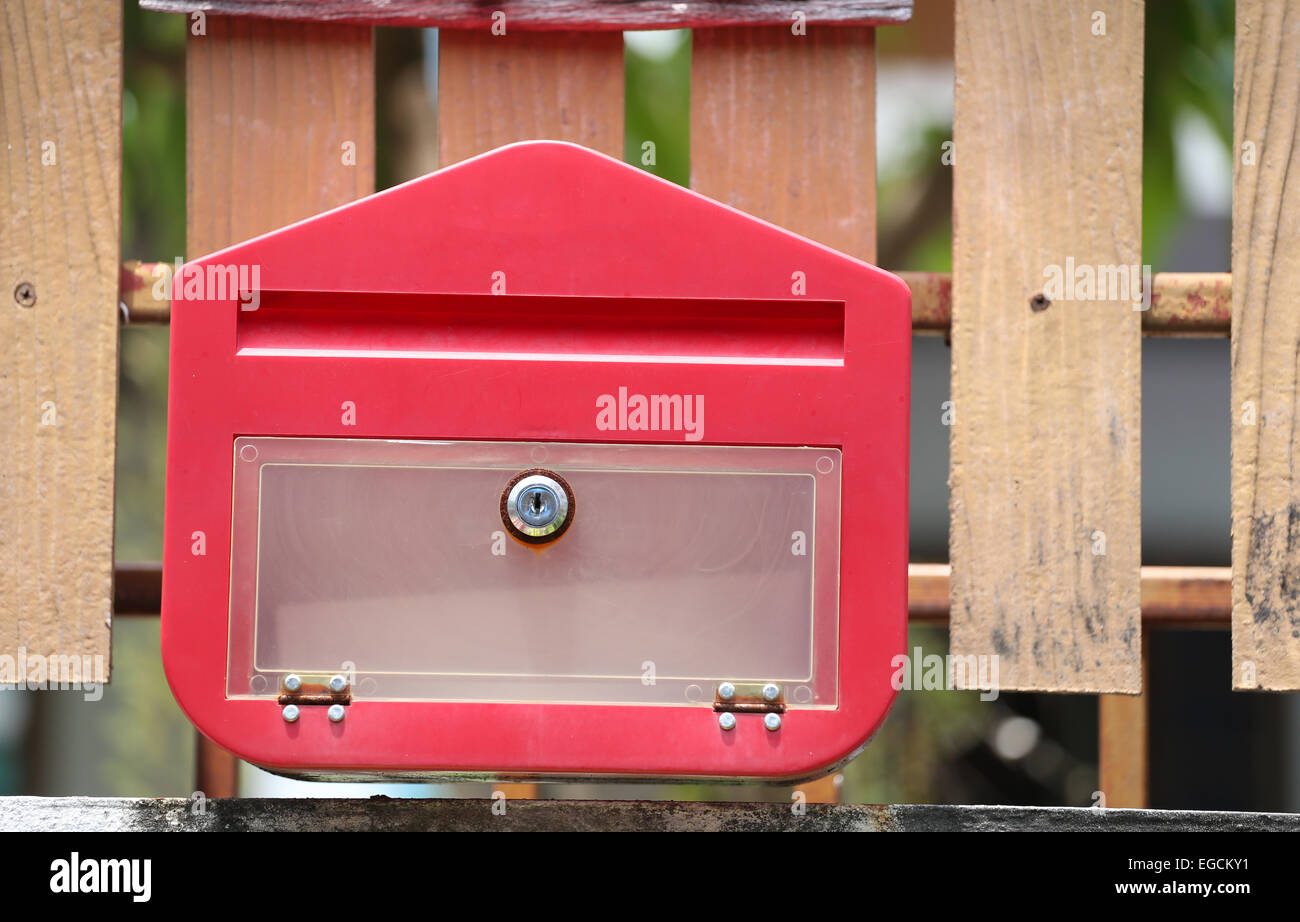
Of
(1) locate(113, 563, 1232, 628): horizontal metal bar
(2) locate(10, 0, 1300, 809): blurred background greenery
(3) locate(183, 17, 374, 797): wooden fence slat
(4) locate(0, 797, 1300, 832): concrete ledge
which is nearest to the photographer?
(4) locate(0, 797, 1300, 832): concrete ledge

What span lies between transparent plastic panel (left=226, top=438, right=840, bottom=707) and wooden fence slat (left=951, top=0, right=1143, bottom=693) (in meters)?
0.24

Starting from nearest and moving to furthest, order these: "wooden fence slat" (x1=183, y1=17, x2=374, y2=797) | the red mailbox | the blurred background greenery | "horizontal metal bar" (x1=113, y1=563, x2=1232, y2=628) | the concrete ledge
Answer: the red mailbox → the concrete ledge → "wooden fence slat" (x1=183, y1=17, x2=374, y2=797) → "horizontal metal bar" (x1=113, y1=563, x2=1232, y2=628) → the blurred background greenery

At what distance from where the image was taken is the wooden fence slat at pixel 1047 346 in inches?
38.5

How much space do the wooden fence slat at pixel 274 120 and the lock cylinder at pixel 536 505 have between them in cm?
36

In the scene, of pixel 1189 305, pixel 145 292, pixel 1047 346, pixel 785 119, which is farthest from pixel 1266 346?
pixel 145 292

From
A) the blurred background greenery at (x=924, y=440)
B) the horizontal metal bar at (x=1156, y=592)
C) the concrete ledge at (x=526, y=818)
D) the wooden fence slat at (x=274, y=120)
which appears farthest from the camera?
the blurred background greenery at (x=924, y=440)

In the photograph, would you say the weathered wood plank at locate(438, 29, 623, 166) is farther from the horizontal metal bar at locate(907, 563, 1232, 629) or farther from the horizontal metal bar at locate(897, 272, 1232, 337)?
the horizontal metal bar at locate(907, 563, 1232, 629)

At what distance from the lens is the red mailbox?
2.60 ft

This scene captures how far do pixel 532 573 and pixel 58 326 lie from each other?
1.64ft

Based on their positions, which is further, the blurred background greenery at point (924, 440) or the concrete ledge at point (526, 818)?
the blurred background greenery at point (924, 440)

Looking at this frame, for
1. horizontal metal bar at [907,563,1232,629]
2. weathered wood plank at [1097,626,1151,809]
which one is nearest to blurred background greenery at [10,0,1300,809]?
weathered wood plank at [1097,626,1151,809]

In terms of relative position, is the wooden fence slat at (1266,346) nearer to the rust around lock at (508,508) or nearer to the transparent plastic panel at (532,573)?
the transparent plastic panel at (532,573)

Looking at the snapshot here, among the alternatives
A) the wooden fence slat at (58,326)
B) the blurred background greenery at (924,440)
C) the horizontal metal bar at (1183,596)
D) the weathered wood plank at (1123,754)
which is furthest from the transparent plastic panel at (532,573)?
the blurred background greenery at (924,440)

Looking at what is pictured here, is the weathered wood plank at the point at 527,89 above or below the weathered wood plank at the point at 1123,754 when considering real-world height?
above
